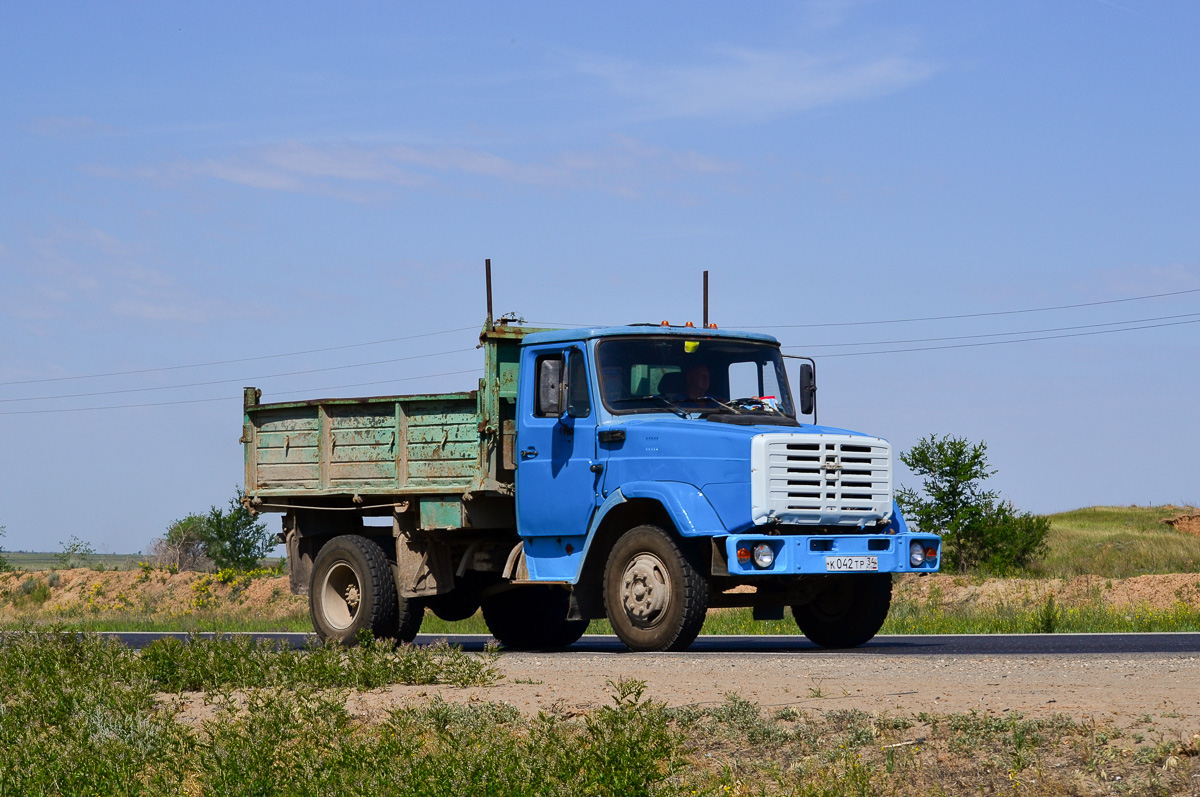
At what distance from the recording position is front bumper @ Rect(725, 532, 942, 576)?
11242 millimetres

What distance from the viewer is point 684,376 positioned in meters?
12.7

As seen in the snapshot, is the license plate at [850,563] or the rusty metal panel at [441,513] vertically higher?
the rusty metal panel at [441,513]

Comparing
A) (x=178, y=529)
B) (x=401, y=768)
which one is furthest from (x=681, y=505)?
(x=178, y=529)

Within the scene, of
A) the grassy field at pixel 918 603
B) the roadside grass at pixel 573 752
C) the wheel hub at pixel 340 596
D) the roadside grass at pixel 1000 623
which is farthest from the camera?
the grassy field at pixel 918 603

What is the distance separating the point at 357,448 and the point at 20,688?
5.11 metres

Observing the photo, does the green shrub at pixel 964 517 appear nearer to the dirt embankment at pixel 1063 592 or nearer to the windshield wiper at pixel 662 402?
the dirt embankment at pixel 1063 592

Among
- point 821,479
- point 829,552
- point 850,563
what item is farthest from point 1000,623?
point 821,479

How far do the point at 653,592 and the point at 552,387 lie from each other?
2.09m

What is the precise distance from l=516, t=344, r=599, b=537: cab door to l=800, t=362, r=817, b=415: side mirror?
2109mm

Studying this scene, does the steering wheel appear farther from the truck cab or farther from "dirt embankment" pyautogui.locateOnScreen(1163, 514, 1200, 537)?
"dirt embankment" pyautogui.locateOnScreen(1163, 514, 1200, 537)

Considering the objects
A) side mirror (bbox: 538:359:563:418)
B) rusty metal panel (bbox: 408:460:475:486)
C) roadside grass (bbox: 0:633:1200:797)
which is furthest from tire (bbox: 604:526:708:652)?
roadside grass (bbox: 0:633:1200:797)

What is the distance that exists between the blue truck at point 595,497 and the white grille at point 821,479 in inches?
0.7

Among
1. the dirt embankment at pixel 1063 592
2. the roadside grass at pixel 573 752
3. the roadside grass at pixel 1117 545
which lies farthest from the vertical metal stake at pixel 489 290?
the roadside grass at pixel 1117 545

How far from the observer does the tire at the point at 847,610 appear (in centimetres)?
1264
